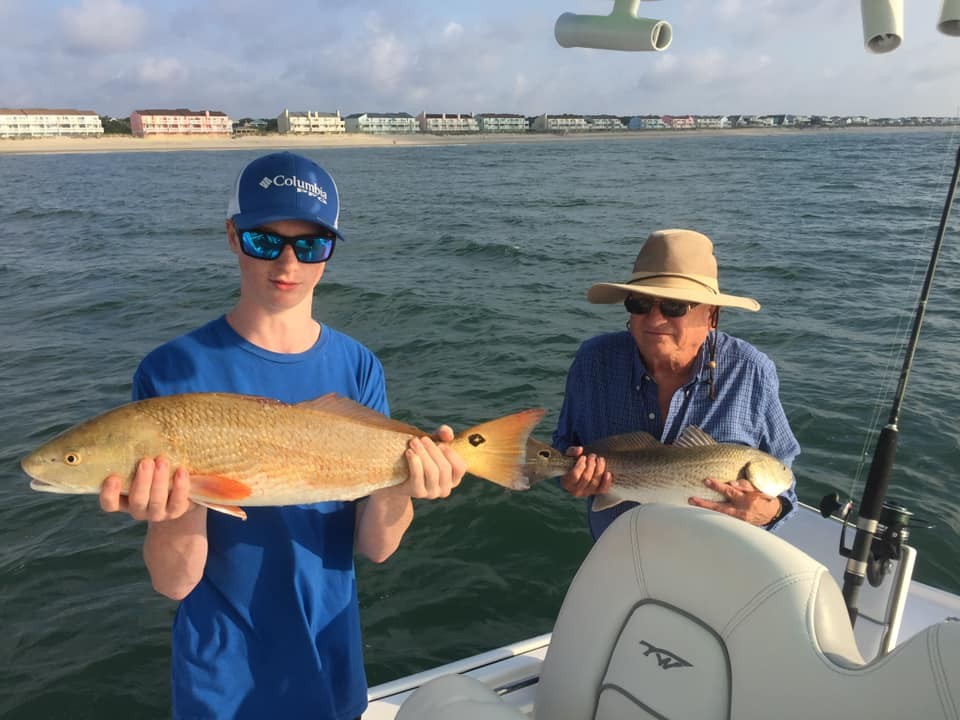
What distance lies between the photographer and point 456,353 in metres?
12.9

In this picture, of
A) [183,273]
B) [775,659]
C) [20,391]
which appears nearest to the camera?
[775,659]

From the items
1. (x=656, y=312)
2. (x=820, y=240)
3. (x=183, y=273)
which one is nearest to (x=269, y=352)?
(x=656, y=312)

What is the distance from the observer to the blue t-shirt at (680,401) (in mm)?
3469

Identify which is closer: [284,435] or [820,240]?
[284,435]

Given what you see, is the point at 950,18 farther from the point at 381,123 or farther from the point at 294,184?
the point at 381,123

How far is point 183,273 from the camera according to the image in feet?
65.1

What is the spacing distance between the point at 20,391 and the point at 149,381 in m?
10.2

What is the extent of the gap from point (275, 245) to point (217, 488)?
2.90 ft

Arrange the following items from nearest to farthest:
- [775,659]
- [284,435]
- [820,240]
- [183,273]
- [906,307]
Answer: [775,659] < [284,435] < [906,307] < [183,273] < [820,240]

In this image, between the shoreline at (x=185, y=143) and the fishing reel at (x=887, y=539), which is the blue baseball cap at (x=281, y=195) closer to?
the fishing reel at (x=887, y=539)

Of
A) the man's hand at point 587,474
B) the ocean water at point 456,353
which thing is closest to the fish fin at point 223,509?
the man's hand at point 587,474

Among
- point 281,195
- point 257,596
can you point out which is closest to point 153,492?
point 257,596

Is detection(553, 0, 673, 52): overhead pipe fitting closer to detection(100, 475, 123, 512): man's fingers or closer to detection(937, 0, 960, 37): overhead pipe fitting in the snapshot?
detection(937, 0, 960, 37): overhead pipe fitting

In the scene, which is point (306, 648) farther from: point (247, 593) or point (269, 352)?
point (269, 352)
